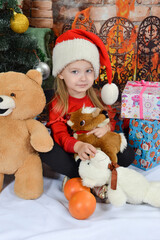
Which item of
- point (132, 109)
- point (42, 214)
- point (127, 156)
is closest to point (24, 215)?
point (42, 214)

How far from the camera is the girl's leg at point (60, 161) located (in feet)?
3.64

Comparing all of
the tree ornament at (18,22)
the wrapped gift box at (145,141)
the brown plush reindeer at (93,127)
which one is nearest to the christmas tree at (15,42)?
the tree ornament at (18,22)

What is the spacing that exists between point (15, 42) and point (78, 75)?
1.63ft

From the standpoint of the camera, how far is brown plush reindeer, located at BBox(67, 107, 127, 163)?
1.06 m

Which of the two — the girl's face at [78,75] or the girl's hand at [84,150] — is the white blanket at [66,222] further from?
the girl's face at [78,75]

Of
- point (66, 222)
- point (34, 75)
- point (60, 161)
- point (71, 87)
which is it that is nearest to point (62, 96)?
point (71, 87)

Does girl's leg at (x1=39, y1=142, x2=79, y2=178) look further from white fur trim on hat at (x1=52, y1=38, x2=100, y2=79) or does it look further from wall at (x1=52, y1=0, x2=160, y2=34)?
wall at (x1=52, y1=0, x2=160, y2=34)

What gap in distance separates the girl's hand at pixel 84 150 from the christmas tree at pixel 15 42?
64 cm

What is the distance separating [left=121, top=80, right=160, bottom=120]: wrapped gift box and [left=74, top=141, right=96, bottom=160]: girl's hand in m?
0.35

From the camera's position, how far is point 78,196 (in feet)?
3.06

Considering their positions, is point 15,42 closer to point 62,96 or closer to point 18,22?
point 18,22

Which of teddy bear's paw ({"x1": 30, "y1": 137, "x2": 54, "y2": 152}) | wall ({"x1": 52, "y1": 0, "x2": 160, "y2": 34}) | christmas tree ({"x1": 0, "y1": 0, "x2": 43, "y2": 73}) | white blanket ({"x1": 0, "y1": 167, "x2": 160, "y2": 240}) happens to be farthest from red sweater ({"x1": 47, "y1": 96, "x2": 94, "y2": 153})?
wall ({"x1": 52, "y1": 0, "x2": 160, "y2": 34})

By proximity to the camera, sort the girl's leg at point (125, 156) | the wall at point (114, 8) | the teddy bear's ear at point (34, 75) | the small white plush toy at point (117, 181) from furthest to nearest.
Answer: the wall at point (114, 8) < the girl's leg at point (125, 156) < the teddy bear's ear at point (34, 75) < the small white plush toy at point (117, 181)

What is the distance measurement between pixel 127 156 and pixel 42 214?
0.45 metres
